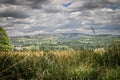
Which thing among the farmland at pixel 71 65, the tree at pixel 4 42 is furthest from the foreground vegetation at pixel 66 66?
the tree at pixel 4 42

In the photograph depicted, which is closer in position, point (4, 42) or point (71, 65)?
point (71, 65)

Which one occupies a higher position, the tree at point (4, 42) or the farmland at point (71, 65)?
the farmland at point (71, 65)

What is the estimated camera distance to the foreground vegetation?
930cm

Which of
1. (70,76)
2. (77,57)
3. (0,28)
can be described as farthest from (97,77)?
(0,28)

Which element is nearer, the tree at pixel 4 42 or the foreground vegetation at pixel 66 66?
the foreground vegetation at pixel 66 66

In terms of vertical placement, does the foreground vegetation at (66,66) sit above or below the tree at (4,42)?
above

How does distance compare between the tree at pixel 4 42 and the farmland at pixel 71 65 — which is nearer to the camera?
the farmland at pixel 71 65

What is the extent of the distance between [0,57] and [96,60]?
155 inches

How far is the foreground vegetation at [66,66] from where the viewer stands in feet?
30.5

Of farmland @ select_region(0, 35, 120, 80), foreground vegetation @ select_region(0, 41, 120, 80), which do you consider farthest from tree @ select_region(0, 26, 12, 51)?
foreground vegetation @ select_region(0, 41, 120, 80)

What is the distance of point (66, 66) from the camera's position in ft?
32.6

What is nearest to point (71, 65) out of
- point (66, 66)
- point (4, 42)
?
point (66, 66)

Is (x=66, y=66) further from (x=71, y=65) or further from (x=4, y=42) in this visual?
(x=4, y=42)

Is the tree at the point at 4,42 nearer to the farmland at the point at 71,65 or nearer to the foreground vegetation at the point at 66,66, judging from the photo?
the farmland at the point at 71,65
